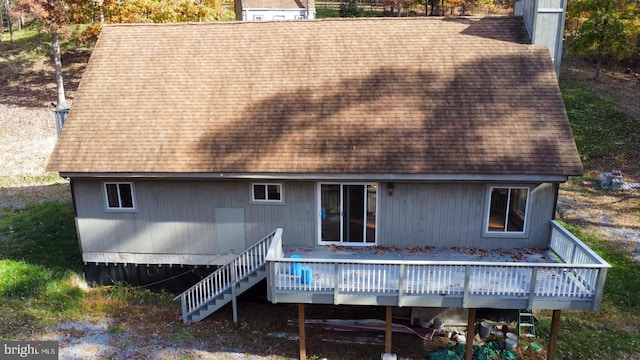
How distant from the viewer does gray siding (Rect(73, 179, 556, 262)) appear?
37.9 ft

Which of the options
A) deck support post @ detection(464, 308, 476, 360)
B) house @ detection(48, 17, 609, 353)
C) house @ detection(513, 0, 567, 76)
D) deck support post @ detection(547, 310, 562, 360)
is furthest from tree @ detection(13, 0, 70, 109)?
deck support post @ detection(547, 310, 562, 360)

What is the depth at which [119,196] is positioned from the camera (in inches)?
488

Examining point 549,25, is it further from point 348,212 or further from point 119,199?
point 119,199

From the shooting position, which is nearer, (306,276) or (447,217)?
(306,276)

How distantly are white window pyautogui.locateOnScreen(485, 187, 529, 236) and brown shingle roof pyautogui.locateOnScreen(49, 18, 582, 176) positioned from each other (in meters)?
0.78

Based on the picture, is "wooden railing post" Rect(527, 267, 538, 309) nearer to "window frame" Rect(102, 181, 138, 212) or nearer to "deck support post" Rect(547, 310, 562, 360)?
"deck support post" Rect(547, 310, 562, 360)

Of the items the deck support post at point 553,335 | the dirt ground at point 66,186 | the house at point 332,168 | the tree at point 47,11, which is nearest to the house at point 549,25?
the house at point 332,168

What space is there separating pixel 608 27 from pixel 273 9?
24.9 meters

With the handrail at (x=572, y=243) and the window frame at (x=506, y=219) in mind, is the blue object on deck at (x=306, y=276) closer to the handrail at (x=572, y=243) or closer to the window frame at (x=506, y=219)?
the window frame at (x=506, y=219)

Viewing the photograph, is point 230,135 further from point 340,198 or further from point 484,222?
point 484,222

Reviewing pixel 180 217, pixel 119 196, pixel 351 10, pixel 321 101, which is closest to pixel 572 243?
pixel 321 101

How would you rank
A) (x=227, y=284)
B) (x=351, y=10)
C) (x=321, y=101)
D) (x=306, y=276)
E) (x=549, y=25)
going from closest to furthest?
(x=306, y=276) → (x=227, y=284) → (x=321, y=101) → (x=549, y=25) → (x=351, y=10)

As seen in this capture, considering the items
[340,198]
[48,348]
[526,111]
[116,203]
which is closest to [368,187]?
[340,198]

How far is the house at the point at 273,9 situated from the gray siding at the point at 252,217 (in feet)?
95.9
